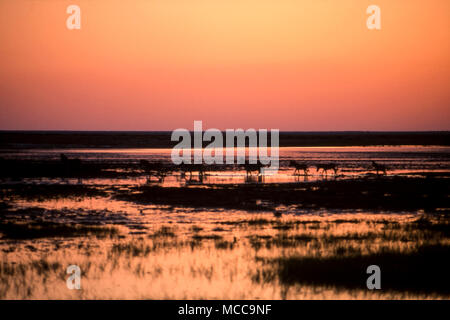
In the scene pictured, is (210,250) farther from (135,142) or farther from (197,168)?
(135,142)

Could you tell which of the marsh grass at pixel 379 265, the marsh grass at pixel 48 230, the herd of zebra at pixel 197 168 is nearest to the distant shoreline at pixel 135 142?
the herd of zebra at pixel 197 168

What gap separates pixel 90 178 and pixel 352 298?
23116mm

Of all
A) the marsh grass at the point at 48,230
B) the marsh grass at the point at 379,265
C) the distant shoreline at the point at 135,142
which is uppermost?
the marsh grass at the point at 48,230

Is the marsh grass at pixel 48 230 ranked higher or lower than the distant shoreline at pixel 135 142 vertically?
higher

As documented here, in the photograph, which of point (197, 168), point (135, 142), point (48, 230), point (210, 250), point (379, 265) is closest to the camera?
point (379, 265)

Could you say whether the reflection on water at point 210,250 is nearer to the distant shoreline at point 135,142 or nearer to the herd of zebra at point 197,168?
the herd of zebra at point 197,168

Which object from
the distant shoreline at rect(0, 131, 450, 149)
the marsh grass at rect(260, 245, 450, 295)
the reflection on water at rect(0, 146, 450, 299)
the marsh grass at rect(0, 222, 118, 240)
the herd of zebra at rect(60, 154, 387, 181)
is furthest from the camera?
the distant shoreline at rect(0, 131, 450, 149)

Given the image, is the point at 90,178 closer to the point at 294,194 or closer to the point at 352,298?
the point at 294,194

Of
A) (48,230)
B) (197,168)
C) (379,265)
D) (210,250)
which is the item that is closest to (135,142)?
(197,168)

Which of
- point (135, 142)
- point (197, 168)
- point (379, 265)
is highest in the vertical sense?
point (197, 168)

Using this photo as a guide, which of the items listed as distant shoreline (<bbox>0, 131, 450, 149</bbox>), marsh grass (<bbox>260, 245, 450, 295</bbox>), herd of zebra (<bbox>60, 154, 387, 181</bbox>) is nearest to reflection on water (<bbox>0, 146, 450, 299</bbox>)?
marsh grass (<bbox>260, 245, 450, 295</bbox>)

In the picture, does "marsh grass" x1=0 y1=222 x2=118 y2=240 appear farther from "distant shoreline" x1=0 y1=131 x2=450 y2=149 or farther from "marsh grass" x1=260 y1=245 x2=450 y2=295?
"distant shoreline" x1=0 y1=131 x2=450 y2=149

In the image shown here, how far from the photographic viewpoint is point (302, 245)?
13039 mm
